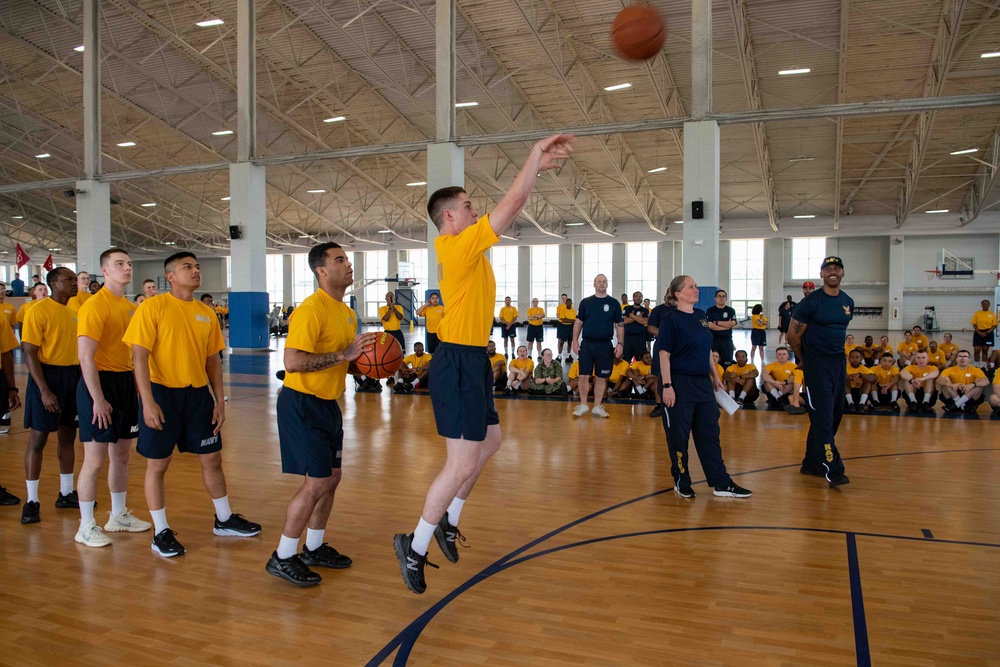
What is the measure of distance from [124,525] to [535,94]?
1742 cm

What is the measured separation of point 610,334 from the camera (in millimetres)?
8102

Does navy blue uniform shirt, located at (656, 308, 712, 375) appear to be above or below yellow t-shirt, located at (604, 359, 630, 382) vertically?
above

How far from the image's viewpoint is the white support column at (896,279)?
1085 inches

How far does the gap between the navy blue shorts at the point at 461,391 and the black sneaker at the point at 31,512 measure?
112 inches

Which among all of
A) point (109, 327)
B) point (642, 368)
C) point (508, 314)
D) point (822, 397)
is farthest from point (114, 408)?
point (508, 314)

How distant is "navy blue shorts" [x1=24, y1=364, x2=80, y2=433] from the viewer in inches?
176

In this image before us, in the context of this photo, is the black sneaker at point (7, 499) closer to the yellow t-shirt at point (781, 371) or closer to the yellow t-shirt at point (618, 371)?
the yellow t-shirt at point (618, 371)

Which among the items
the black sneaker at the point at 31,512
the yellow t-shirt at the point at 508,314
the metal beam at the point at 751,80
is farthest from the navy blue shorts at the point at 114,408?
the yellow t-shirt at the point at 508,314

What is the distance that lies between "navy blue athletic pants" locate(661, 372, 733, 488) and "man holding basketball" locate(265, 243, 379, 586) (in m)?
2.46

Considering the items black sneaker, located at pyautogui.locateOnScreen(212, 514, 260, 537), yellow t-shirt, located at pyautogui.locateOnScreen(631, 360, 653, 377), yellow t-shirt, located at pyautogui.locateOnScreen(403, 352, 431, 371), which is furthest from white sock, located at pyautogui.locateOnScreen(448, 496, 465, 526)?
yellow t-shirt, located at pyautogui.locateOnScreen(403, 352, 431, 371)

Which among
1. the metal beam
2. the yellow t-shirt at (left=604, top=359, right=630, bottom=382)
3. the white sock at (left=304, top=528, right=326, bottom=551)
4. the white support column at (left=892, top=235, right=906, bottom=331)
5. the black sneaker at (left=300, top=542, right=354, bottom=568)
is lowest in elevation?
the black sneaker at (left=300, top=542, right=354, bottom=568)

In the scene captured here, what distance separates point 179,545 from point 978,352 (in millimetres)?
16516

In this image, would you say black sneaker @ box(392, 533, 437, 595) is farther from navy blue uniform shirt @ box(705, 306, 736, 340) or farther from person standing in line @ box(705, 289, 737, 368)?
navy blue uniform shirt @ box(705, 306, 736, 340)

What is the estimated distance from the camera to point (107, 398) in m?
4.11
